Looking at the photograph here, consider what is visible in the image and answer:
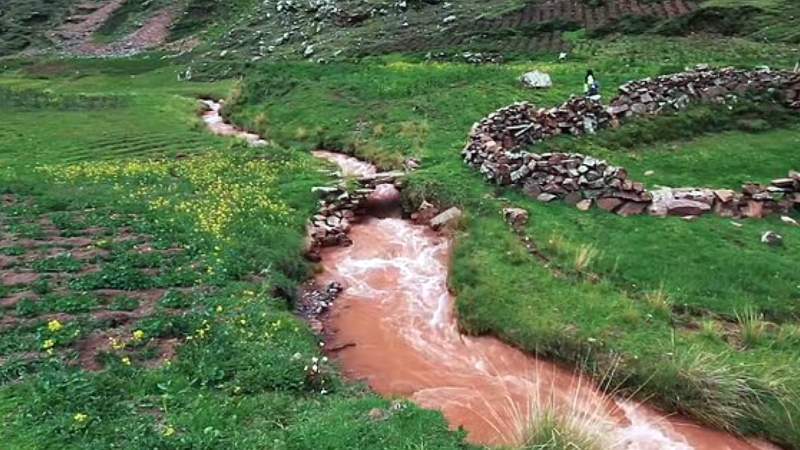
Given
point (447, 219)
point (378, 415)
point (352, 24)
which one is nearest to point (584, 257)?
point (447, 219)

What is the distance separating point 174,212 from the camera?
23078 millimetres

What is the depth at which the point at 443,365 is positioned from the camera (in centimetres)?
1652

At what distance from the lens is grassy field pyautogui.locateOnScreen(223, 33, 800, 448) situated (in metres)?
14.4

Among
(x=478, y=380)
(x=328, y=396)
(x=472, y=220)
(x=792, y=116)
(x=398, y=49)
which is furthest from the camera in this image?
(x=398, y=49)

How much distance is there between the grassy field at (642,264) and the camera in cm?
1437

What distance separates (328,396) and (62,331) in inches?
221

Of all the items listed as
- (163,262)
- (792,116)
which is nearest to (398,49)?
(792,116)

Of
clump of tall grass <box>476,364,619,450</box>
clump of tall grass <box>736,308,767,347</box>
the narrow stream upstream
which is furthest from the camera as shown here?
clump of tall grass <box>736,308,767,347</box>

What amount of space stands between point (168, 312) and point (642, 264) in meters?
11.7

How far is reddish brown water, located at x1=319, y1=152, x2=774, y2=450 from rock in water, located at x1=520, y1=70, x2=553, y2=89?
17.6 m

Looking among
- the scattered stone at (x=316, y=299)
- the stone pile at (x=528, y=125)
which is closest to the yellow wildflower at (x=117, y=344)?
the scattered stone at (x=316, y=299)

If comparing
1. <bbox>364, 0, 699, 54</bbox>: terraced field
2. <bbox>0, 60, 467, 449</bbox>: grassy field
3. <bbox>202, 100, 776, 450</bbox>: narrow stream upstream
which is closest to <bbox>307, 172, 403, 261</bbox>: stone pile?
<bbox>202, 100, 776, 450</bbox>: narrow stream upstream

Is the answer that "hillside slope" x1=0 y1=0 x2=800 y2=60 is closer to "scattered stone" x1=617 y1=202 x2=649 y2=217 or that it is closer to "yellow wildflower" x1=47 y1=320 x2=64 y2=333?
"scattered stone" x1=617 y1=202 x2=649 y2=217

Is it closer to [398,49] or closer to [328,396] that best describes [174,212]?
[328,396]
